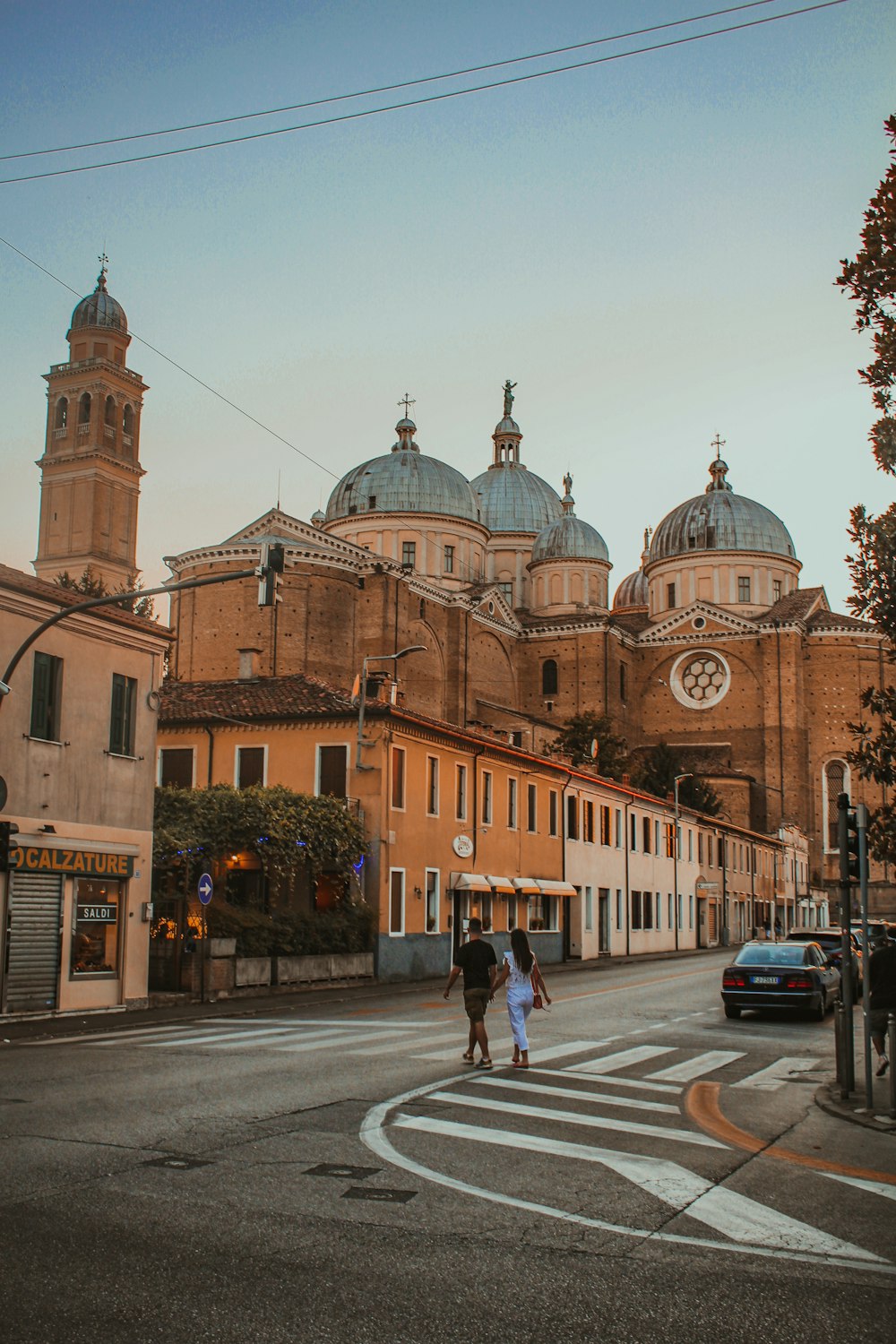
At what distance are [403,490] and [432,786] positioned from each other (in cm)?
5160

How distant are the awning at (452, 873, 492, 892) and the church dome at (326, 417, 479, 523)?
165ft

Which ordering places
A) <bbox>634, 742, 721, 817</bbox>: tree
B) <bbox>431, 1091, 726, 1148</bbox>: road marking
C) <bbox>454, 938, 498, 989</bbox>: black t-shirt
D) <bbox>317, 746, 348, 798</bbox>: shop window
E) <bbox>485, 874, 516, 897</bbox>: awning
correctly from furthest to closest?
<bbox>634, 742, 721, 817</bbox>: tree < <bbox>485, 874, 516, 897</bbox>: awning < <bbox>317, 746, 348, 798</bbox>: shop window < <bbox>454, 938, 498, 989</bbox>: black t-shirt < <bbox>431, 1091, 726, 1148</bbox>: road marking

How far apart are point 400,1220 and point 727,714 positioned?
8448 cm

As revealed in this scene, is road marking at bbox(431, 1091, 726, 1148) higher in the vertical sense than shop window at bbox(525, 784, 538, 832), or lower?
lower

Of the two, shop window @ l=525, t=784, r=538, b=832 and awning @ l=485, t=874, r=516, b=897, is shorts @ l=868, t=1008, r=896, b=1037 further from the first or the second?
shop window @ l=525, t=784, r=538, b=832

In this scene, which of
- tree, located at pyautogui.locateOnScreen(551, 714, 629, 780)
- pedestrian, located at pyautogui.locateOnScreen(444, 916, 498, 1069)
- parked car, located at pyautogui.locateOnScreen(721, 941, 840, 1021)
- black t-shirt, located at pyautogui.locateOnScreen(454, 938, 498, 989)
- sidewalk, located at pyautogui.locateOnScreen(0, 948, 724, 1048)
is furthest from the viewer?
tree, located at pyautogui.locateOnScreen(551, 714, 629, 780)

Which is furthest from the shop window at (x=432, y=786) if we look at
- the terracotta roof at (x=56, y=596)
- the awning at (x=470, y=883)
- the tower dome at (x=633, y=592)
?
the tower dome at (x=633, y=592)

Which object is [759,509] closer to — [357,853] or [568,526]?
[568,526]

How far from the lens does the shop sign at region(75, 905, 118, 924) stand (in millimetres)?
21750

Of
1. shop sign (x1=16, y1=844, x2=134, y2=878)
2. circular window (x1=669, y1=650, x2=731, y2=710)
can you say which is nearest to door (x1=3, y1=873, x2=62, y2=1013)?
shop sign (x1=16, y1=844, x2=134, y2=878)

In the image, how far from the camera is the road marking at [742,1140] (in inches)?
358

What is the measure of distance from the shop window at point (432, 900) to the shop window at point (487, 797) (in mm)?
3458

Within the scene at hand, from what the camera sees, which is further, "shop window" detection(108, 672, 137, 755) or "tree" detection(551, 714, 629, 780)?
"tree" detection(551, 714, 629, 780)

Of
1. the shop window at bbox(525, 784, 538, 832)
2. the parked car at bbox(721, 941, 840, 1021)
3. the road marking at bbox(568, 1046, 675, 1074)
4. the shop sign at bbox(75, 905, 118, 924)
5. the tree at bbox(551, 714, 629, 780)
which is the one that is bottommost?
the road marking at bbox(568, 1046, 675, 1074)
